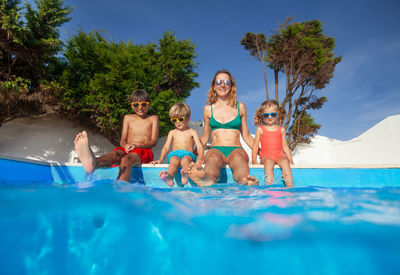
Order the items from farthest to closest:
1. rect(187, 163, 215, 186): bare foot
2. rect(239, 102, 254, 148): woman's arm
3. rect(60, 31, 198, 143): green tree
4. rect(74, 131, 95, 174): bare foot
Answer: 1. rect(60, 31, 198, 143): green tree
2. rect(239, 102, 254, 148): woman's arm
3. rect(74, 131, 95, 174): bare foot
4. rect(187, 163, 215, 186): bare foot

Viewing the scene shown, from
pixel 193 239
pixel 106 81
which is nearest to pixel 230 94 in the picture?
pixel 193 239

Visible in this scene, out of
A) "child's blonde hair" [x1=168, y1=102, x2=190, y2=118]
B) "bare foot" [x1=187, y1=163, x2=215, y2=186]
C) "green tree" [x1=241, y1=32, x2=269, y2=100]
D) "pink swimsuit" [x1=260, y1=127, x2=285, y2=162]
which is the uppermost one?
"green tree" [x1=241, y1=32, x2=269, y2=100]

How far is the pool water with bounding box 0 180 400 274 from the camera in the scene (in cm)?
108

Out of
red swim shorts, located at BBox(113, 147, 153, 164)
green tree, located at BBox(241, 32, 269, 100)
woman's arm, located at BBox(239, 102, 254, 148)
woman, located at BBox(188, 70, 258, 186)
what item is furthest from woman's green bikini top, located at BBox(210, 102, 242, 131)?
green tree, located at BBox(241, 32, 269, 100)

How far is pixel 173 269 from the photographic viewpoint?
1169 millimetres

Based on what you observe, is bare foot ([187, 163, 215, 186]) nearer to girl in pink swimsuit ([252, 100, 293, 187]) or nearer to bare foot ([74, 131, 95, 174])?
girl in pink swimsuit ([252, 100, 293, 187])

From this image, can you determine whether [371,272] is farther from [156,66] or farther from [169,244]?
[156,66]

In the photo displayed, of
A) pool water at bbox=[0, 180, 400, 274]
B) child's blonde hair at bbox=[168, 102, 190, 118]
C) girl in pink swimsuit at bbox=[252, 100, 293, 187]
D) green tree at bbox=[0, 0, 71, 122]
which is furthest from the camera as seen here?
green tree at bbox=[0, 0, 71, 122]

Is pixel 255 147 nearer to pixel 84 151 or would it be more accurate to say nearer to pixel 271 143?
pixel 271 143

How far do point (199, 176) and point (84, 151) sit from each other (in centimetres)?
158

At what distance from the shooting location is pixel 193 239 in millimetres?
1247

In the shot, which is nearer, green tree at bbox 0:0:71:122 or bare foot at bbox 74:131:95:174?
bare foot at bbox 74:131:95:174

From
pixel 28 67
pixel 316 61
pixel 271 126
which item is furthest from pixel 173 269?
pixel 316 61

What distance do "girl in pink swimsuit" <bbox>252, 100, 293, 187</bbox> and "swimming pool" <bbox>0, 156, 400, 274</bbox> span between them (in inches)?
74.3
